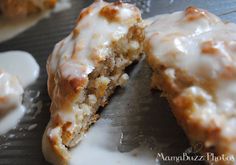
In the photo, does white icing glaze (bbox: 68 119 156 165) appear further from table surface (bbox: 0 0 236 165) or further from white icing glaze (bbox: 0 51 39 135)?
white icing glaze (bbox: 0 51 39 135)

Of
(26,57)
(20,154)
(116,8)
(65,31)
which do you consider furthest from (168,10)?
(20,154)

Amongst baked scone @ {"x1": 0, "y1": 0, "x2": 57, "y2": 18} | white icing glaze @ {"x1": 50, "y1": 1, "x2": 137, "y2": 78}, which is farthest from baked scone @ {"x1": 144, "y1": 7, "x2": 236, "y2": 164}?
baked scone @ {"x1": 0, "y1": 0, "x2": 57, "y2": 18}

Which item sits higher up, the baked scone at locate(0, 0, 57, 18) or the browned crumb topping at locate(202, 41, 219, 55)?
the browned crumb topping at locate(202, 41, 219, 55)

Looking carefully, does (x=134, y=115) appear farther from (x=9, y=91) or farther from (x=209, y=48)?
(x=9, y=91)

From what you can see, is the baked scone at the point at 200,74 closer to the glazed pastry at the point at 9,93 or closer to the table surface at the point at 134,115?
the table surface at the point at 134,115

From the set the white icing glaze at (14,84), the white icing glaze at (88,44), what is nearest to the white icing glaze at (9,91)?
the white icing glaze at (14,84)

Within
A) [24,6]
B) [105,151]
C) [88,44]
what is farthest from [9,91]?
[24,6]

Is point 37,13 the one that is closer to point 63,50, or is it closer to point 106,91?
point 63,50
